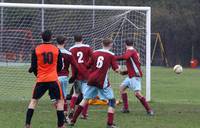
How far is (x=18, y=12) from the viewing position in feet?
83.2

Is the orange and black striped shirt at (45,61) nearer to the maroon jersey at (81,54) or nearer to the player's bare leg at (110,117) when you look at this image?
the player's bare leg at (110,117)

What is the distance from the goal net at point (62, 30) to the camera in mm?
19859

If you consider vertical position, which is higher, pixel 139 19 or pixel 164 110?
pixel 139 19

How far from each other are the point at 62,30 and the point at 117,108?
7.86 meters

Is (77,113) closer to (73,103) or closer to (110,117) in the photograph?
(110,117)

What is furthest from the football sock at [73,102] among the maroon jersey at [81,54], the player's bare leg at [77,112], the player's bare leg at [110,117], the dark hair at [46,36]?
Result: the dark hair at [46,36]

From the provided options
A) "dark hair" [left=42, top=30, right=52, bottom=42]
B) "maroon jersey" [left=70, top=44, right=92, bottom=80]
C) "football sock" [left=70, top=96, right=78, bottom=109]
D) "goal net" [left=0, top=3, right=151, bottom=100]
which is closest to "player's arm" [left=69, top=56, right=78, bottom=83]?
"maroon jersey" [left=70, top=44, right=92, bottom=80]

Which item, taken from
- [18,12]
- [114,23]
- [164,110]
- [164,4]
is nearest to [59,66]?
[164,110]

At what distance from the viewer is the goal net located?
19.9 m

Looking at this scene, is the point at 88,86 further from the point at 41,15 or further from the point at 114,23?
the point at 41,15

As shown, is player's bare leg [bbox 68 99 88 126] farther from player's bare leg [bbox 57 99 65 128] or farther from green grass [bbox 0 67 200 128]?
player's bare leg [bbox 57 99 65 128]

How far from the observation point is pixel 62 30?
24.7 m

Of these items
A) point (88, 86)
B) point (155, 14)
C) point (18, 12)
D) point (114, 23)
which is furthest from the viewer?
point (155, 14)

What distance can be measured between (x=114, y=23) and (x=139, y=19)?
105 centimetres
